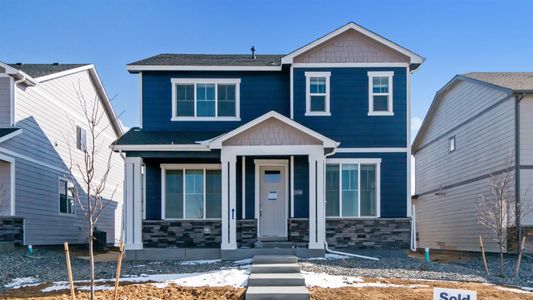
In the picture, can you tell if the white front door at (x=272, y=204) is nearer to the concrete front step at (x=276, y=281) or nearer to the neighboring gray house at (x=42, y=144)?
the concrete front step at (x=276, y=281)

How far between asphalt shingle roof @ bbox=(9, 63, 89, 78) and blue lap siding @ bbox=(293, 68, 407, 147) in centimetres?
904

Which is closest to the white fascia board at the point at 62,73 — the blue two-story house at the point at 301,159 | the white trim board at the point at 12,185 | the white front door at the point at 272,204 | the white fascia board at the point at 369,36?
the white trim board at the point at 12,185

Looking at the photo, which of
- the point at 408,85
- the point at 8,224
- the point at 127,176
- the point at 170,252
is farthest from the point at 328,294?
the point at 8,224

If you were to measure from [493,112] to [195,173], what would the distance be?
9986 mm

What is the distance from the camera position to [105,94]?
71.0 feet

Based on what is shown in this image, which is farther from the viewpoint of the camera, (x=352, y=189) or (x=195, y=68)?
(x=195, y=68)

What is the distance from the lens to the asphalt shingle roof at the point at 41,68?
1646 cm

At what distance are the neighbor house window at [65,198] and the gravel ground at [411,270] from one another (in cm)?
1078

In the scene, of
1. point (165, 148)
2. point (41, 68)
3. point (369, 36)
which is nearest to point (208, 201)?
point (165, 148)

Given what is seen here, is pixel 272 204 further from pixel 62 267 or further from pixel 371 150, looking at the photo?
pixel 62 267

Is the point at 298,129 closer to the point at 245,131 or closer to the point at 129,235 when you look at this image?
the point at 245,131

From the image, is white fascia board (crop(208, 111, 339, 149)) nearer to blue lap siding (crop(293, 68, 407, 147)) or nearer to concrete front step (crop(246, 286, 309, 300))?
blue lap siding (crop(293, 68, 407, 147))

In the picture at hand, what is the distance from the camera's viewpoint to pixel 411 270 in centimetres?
1102

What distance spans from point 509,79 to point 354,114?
6.63m
